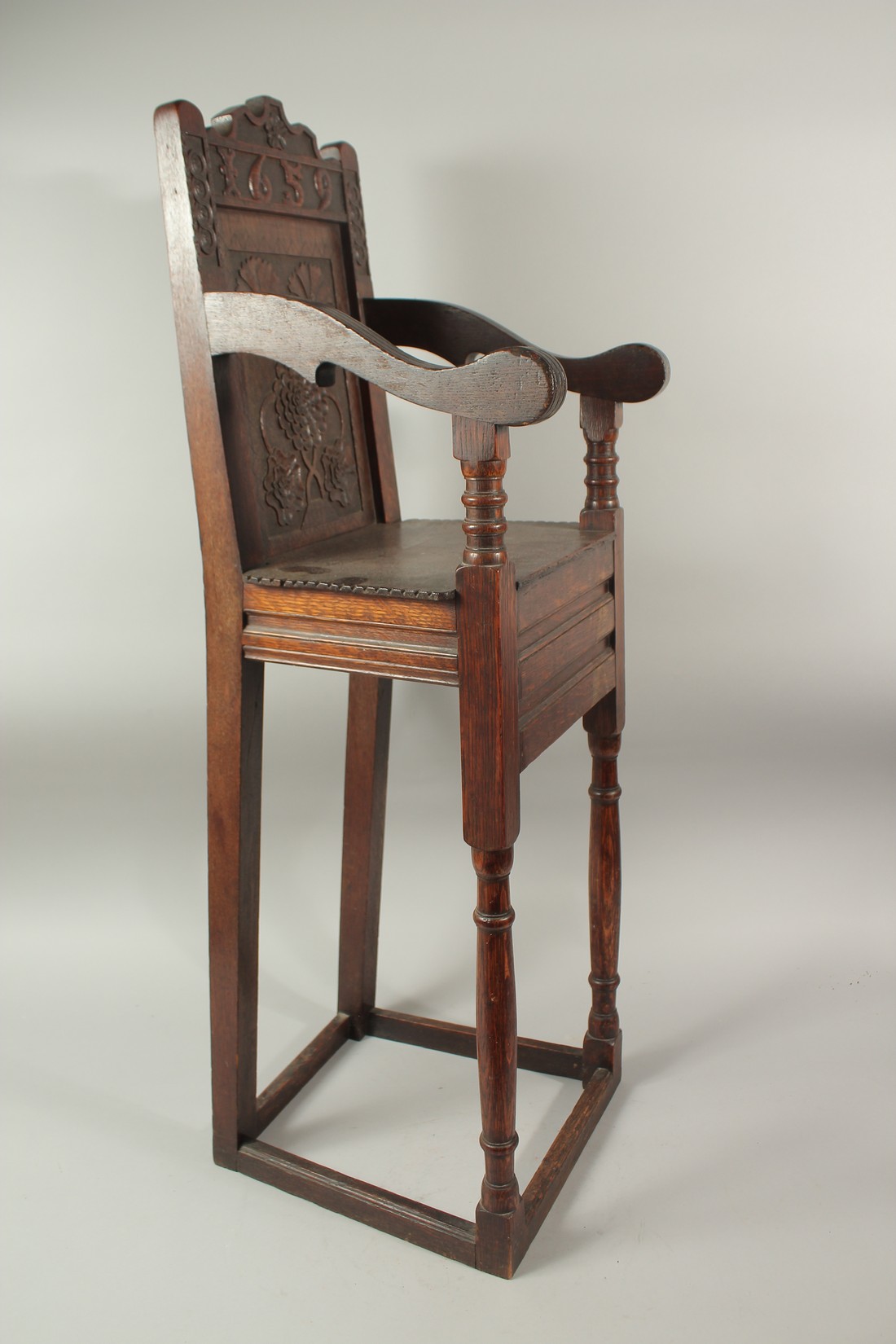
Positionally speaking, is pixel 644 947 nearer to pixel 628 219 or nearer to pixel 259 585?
pixel 259 585

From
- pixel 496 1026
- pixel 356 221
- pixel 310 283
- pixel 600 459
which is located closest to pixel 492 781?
pixel 496 1026

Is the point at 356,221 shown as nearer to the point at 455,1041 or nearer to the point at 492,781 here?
the point at 492,781

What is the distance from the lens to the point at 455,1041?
2068 millimetres

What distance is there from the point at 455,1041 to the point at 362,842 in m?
0.35

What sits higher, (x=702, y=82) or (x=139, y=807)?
(x=702, y=82)

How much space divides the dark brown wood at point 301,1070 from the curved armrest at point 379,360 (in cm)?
107

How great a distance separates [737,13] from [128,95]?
3.88 ft

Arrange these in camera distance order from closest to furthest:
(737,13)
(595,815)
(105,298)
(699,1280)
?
(699,1280) < (595,815) < (737,13) < (105,298)

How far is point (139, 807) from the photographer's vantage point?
2.70 metres

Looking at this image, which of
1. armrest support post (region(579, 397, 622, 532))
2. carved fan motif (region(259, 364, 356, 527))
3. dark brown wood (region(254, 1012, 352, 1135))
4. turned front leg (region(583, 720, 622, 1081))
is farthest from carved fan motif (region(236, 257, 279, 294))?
dark brown wood (region(254, 1012, 352, 1135))

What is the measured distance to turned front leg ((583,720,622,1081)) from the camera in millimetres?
1898

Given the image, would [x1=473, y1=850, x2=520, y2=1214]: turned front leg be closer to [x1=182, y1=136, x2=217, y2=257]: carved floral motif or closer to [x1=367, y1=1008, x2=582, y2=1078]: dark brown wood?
[x1=367, y1=1008, x2=582, y2=1078]: dark brown wood

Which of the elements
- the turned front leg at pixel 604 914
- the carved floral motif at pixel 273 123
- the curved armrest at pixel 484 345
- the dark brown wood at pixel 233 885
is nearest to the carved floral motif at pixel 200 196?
the carved floral motif at pixel 273 123

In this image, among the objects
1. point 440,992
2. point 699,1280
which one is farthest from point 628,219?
point 699,1280
